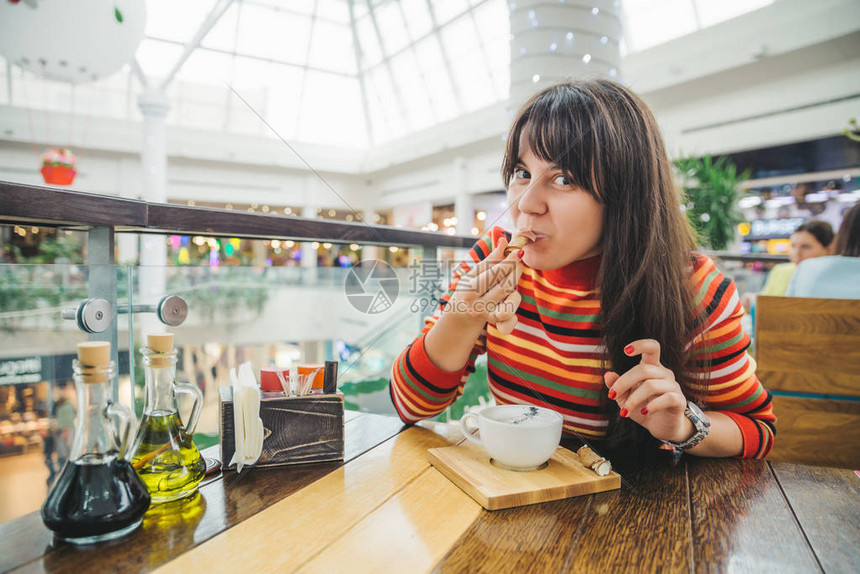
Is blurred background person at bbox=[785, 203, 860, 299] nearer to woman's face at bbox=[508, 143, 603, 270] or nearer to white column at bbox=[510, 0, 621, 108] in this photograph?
white column at bbox=[510, 0, 621, 108]

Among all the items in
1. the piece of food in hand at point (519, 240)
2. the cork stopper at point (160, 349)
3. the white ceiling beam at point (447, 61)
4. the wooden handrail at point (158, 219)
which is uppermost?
the white ceiling beam at point (447, 61)

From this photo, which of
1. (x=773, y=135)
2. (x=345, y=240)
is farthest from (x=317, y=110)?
(x=345, y=240)

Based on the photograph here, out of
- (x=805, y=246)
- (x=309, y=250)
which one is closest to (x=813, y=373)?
(x=805, y=246)

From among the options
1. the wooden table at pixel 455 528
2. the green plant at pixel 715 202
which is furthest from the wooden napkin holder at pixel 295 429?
the green plant at pixel 715 202

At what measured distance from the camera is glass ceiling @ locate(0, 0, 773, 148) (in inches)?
412

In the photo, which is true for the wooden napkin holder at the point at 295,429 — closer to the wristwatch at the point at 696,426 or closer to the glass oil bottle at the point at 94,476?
the glass oil bottle at the point at 94,476

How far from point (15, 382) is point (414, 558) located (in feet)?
2.35

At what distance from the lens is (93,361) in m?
0.47

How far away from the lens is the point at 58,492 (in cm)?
48

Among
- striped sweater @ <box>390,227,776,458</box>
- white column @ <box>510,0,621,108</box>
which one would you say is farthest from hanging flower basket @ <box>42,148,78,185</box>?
striped sweater @ <box>390,227,776,458</box>

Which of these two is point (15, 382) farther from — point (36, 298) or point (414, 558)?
point (414, 558)

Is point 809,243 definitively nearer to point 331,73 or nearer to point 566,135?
point 566,135

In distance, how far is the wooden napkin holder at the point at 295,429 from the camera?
656 mm

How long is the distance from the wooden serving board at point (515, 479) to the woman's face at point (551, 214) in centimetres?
32
